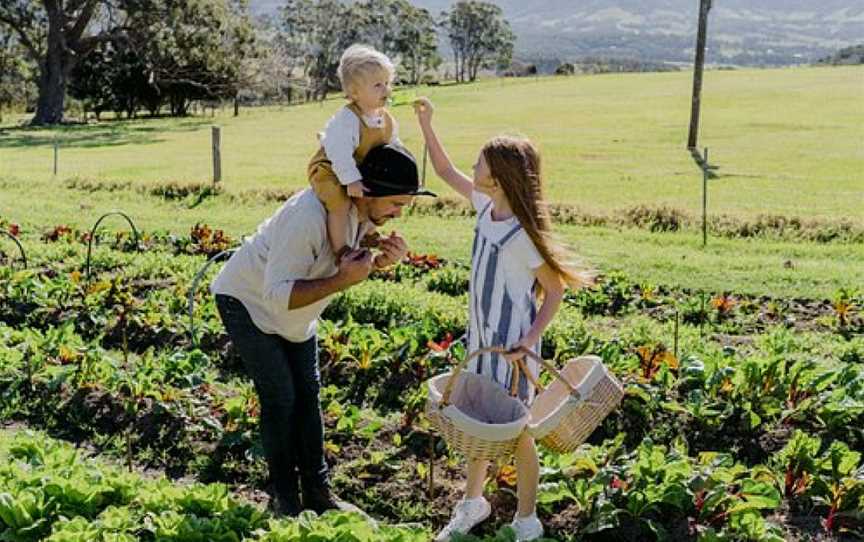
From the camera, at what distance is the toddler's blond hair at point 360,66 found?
432 cm

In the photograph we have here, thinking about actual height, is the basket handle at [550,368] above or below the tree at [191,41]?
below

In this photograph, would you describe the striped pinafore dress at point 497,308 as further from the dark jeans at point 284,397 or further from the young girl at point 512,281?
the dark jeans at point 284,397

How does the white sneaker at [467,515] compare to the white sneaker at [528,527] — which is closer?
the white sneaker at [528,527]

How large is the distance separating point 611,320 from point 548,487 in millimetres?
4662

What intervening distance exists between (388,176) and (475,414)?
1182 millimetres

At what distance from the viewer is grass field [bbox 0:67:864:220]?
67.6 ft

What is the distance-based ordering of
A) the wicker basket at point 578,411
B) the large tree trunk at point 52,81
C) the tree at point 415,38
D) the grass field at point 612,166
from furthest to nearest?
the tree at point 415,38
the large tree trunk at point 52,81
the grass field at point 612,166
the wicker basket at point 578,411

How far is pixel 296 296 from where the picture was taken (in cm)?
434

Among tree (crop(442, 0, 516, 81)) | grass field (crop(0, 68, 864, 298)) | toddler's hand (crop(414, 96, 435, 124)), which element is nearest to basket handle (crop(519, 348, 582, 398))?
toddler's hand (crop(414, 96, 435, 124))

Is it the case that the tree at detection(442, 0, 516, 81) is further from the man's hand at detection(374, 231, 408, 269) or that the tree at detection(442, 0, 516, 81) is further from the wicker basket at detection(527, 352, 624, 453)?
the wicker basket at detection(527, 352, 624, 453)

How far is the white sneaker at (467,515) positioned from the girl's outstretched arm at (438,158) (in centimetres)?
146

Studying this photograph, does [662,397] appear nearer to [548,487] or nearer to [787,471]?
[787,471]

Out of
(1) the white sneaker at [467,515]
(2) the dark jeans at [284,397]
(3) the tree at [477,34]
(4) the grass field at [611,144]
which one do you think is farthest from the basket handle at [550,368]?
(3) the tree at [477,34]

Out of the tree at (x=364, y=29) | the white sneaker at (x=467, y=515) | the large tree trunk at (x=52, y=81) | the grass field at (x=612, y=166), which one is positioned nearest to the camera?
the white sneaker at (x=467, y=515)
